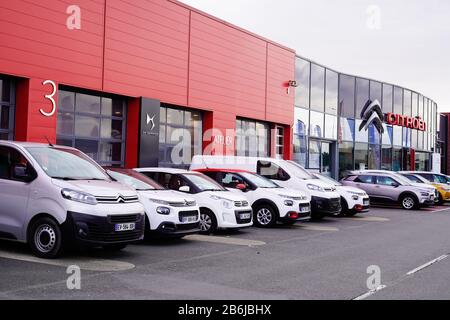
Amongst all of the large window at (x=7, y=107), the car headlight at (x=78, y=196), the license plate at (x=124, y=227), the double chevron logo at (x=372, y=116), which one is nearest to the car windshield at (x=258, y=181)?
the license plate at (x=124, y=227)

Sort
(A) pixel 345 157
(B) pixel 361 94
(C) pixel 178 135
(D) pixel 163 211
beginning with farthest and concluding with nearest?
(B) pixel 361 94 → (A) pixel 345 157 → (C) pixel 178 135 → (D) pixel 163 211

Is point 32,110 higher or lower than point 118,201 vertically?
higher

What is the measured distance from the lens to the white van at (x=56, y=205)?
27.6 ft

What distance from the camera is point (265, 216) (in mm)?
14664

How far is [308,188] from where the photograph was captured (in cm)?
1645

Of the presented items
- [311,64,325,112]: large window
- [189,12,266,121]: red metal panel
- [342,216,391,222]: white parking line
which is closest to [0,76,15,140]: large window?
[189,12,266,121]: red metal panel

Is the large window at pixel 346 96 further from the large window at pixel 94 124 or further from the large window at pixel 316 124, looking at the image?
the large window at pixel 94 124

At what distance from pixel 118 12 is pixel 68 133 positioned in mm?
4343

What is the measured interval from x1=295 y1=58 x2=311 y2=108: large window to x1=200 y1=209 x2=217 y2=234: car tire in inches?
667

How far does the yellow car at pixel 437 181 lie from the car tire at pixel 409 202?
11.8 feet

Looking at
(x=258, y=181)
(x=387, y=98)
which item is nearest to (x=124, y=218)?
(x=258, y=181)

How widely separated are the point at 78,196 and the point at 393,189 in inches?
698

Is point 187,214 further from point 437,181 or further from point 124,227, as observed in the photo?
point 437,181
